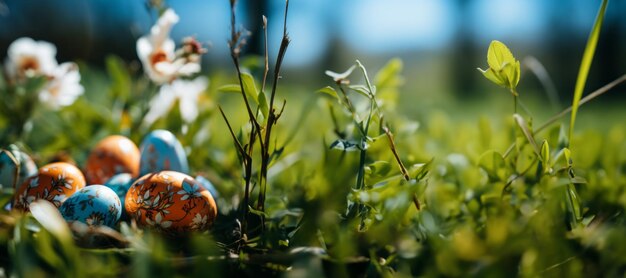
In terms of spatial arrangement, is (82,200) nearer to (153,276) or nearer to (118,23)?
(153,276)

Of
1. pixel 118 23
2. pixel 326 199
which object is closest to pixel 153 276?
pixel 326 199

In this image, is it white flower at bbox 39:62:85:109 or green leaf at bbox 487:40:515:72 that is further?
white flower at bbox 39:62:85:109

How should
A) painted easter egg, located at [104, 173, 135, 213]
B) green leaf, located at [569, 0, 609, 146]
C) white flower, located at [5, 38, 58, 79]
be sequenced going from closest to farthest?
green leaf, located at [569, 0, 609, 146], painted easter egg, located at [104, 173, 135, 213], white flower, located at [5, 38, 58, 79]

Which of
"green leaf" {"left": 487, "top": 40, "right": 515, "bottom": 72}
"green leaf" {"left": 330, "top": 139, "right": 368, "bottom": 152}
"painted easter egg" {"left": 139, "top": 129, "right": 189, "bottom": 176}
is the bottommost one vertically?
"painted easter egg" {"left": 139, "top": 129, "right": 189, "bottom": 176}

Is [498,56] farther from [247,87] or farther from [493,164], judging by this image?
[247,87]

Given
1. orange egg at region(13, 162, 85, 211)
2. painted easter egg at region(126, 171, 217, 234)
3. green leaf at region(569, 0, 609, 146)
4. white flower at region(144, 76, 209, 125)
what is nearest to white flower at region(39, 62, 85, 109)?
white flower at region(144, 76, 209, 125)

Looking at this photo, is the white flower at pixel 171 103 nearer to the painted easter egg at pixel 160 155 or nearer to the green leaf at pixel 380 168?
the painted easter egg at pixel 160 155

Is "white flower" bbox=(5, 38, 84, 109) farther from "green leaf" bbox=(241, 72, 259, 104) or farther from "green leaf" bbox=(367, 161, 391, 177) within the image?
"green leaf" bbox=(367, 161, 391, 177)

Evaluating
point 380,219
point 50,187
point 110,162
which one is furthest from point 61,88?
point 380,219
